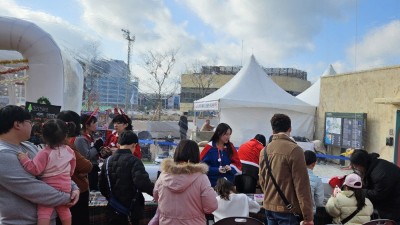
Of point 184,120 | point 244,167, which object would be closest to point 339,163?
point 184,120

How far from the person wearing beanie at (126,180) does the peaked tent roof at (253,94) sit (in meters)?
9.71

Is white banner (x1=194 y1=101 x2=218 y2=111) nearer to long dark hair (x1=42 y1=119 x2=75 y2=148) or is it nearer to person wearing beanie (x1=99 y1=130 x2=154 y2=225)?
person wearing beanie (x1=99 y1=130 x2=154 y2=225)

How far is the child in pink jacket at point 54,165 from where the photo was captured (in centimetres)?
224

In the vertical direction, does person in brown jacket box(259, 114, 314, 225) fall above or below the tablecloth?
above

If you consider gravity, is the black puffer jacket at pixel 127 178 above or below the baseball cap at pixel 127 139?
below

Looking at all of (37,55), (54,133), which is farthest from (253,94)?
→ (54,133)

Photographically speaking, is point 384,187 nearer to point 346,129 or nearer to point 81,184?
point 81,184

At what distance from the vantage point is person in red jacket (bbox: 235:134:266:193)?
4.95 m

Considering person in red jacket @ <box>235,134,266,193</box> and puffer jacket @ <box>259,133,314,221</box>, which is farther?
person in red jacket @ <box>235,134,266,193</box>

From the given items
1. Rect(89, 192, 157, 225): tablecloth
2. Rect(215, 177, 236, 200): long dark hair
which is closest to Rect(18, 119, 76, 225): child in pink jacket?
Rect(89, 192, 157, 225): tablecloth

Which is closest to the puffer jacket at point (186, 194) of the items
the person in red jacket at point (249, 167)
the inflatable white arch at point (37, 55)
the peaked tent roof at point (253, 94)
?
the person in red jacket at point (249, 167)

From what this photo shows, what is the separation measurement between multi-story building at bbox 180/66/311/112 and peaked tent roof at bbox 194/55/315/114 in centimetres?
3233

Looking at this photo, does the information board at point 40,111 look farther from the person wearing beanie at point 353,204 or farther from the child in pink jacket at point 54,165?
the person wearing beanie at point 353,204

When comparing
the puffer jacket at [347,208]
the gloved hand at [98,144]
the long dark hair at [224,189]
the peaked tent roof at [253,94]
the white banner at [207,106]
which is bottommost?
the puffer jacket at [347,208]
